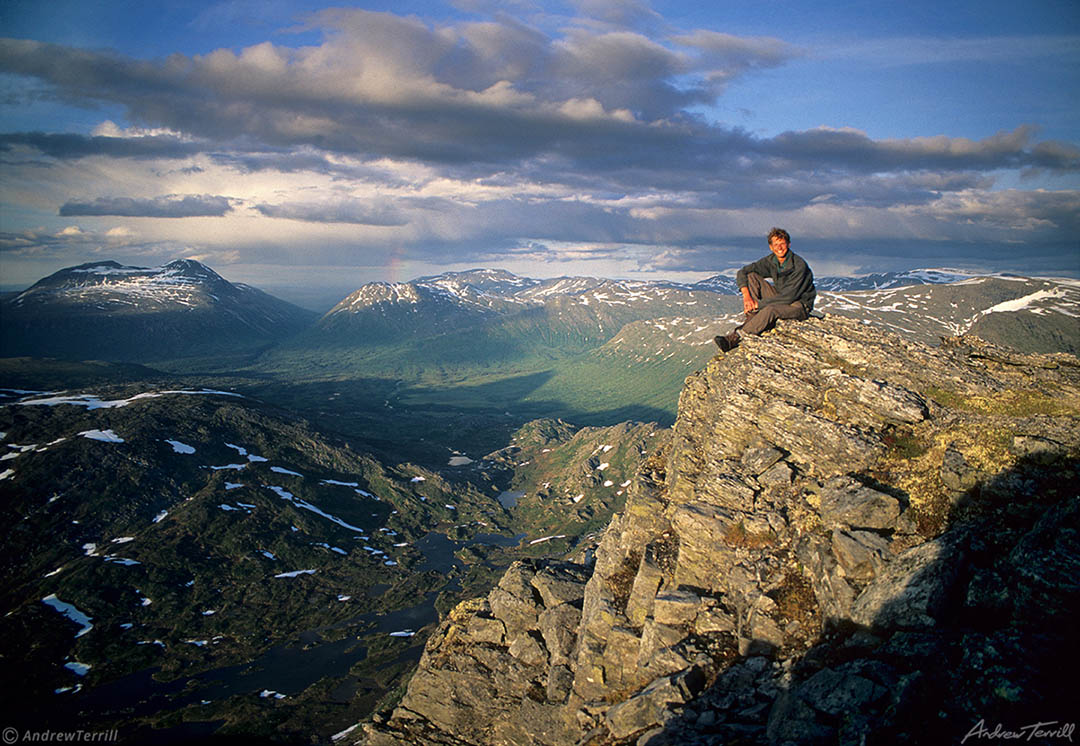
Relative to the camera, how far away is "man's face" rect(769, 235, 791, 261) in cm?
2816

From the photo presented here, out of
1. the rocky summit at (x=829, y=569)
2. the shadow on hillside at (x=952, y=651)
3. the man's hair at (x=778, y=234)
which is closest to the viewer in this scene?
the shadow on hillside at (x=952, y=651)

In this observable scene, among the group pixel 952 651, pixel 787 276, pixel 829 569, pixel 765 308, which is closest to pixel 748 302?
pixel 765 308

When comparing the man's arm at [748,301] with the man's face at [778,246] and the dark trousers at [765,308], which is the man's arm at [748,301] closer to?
the dark trousers at [765,308]

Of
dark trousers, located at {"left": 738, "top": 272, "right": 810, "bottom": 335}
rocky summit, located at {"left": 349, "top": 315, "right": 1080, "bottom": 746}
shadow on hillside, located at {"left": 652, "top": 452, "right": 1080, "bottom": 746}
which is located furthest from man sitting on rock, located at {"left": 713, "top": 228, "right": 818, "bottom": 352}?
shadow on hillside, located at {"left": 652, "top": 452, "right": 1080, "bottom": 746}

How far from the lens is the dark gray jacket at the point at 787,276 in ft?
95.1

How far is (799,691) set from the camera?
17094 millimetres

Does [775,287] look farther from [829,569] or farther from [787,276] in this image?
[829,569]

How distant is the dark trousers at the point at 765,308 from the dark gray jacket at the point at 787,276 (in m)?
0.24

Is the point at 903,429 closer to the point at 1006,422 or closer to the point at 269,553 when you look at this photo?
the point at 1006,422

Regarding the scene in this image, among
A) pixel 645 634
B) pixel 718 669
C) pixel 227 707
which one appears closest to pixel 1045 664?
pixel 718 669

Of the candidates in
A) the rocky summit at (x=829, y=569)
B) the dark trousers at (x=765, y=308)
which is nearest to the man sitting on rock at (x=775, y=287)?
the dark trousers at (x=765, y=308)

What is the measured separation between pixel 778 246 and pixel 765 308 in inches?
159

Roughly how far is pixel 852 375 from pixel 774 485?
7.65m

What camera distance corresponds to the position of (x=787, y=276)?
2944 centimetres
